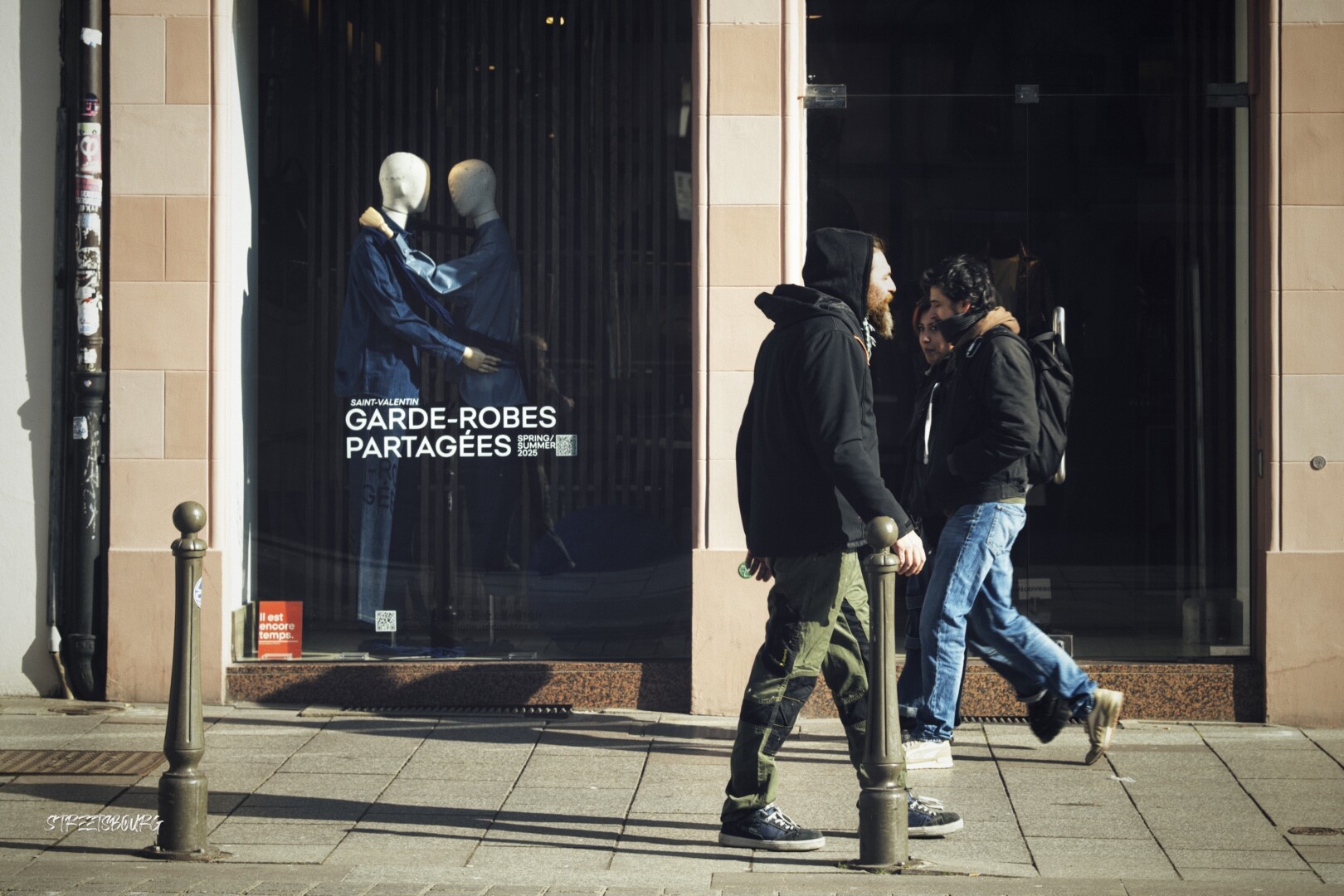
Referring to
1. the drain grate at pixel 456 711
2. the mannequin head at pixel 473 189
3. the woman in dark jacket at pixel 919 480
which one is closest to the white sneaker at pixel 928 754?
the woman in dark jacket at pixel 919 480

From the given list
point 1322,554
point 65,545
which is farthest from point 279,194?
point 1322,554

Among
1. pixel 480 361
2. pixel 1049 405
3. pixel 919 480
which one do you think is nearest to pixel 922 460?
pixel 919 480

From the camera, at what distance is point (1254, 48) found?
7445 millimetres

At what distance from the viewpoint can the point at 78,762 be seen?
641cm

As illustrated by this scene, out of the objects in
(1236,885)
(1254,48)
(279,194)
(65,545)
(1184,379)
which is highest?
(1254,48)

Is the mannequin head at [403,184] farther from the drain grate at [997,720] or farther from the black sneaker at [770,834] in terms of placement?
the black sneaker at [770,834]

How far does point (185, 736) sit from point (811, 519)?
220cm

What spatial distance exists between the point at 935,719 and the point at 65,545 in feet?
14.2

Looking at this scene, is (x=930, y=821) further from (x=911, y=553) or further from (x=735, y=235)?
(x=735, y=235)

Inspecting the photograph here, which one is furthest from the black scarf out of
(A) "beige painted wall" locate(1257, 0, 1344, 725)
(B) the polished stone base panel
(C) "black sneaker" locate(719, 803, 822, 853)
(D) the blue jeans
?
(C) "black sneaker" locate(719, 803, 822, 853)

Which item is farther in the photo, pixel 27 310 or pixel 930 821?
pixel 27 310

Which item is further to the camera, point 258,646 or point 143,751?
point 258,646

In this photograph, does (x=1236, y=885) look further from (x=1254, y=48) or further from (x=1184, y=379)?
(x=1254, y=48)

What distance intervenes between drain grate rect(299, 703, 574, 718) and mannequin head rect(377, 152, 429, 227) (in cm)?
239
